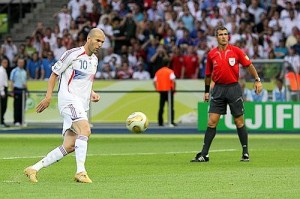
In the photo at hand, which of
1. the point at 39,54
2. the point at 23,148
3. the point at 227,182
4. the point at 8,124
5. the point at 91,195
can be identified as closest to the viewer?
the point at 91,195

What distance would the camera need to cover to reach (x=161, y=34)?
3759 centimetres

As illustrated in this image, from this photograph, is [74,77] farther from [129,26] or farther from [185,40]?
[129,26]

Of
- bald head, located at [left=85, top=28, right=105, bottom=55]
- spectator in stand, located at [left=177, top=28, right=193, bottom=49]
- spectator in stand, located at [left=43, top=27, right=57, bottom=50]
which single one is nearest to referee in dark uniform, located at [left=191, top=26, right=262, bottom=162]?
bald head, located at [left=85, top=28, right=105, bottom=55]

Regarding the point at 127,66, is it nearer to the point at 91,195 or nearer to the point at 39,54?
the point at 39,54

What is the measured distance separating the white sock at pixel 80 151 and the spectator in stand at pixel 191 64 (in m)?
22.1

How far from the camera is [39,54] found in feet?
127

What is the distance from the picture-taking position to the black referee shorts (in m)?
18.7

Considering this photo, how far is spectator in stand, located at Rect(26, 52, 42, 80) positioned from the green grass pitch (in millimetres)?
11170

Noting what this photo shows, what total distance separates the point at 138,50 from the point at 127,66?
903mm

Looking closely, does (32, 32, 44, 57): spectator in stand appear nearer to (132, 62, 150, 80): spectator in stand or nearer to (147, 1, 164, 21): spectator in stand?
(147, 1, 164, 21): spectator in stand

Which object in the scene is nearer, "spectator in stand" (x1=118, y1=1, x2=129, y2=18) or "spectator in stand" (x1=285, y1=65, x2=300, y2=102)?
"spectator in stand" (x1=285, y1=65, x2=300, y2=102)

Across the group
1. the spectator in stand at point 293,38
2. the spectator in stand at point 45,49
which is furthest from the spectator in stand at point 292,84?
the spectator in stand at point 45,49

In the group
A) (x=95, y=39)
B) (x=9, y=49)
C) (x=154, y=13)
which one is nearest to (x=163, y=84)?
(x=154, y=13)

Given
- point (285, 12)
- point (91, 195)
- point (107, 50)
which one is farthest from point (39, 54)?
point (91, 195)
